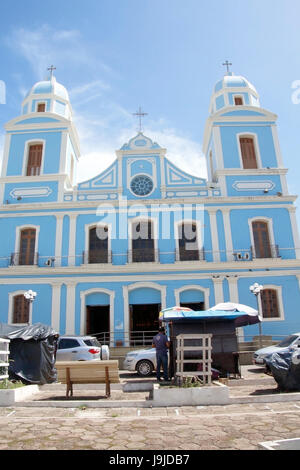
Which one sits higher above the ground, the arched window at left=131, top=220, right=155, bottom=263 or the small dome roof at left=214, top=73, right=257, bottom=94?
the small dome roof at left=214, top=73, right=257, bottom=94

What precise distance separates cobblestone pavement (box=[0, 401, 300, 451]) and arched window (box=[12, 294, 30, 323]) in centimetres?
1186

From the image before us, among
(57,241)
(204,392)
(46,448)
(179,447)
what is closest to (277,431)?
(179,447)

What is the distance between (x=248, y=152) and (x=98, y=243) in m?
10.1

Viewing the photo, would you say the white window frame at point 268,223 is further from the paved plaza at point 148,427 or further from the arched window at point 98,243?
the paved plaza at point 148,427

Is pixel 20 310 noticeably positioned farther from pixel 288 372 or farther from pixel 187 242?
pixel 288 372

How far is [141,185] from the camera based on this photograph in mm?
20797

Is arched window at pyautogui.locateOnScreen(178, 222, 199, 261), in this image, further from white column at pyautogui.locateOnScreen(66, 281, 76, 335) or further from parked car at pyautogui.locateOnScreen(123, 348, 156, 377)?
parked car at pyautogui.locateOnScreen(123, 348, 156, 377)

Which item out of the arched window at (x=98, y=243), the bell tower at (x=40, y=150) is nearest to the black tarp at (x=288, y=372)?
the arched window at (x=98, y=243)

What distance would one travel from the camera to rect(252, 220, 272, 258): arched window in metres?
19.6

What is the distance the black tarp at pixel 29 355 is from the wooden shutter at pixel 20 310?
8.91 m

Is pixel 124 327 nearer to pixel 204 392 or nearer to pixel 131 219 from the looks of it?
pixel 131 219

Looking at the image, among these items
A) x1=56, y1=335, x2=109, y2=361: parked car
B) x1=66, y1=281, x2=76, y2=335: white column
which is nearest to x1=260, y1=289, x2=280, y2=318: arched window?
x1=56, y1=335, x2=109, y2=361: parked car

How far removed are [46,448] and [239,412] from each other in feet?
11.9
